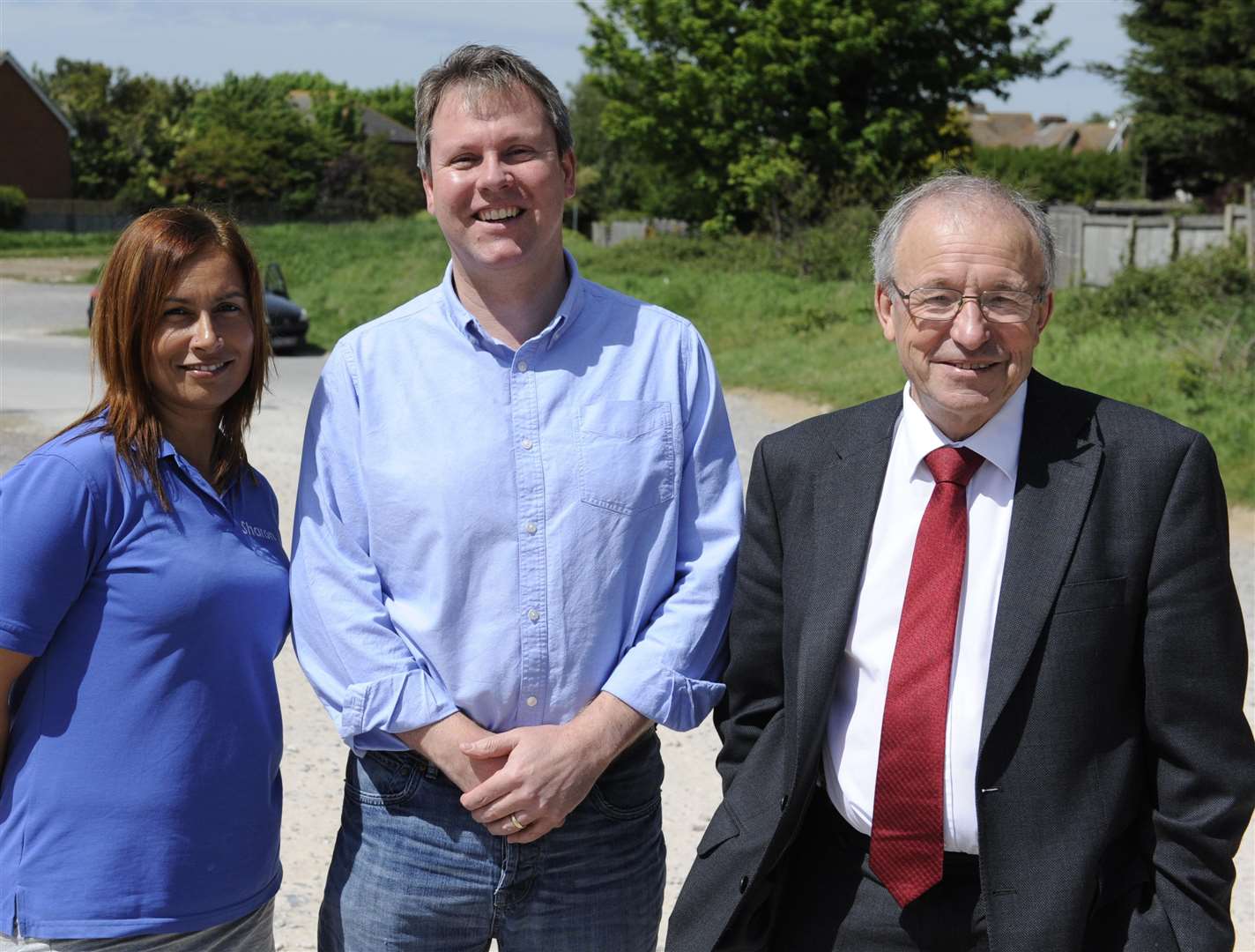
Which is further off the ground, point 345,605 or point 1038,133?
point 1038,133

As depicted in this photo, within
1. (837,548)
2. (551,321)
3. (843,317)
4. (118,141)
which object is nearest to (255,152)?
(118,141)

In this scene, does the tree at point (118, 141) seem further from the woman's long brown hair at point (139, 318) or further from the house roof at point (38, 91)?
the woman's long brown hair at point (139, 318)

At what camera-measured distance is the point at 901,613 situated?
232 centimetres

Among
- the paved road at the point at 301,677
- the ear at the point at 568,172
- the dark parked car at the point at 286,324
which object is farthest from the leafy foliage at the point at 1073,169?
the ear at the point at 568,172

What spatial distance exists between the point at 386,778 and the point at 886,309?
1.35m

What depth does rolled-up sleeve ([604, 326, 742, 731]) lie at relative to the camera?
8.45 ft

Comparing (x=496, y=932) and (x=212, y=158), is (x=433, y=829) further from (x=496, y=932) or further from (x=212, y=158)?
(x=212, y=158)

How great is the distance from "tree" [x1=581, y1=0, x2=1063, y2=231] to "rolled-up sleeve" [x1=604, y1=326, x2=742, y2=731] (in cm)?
2743

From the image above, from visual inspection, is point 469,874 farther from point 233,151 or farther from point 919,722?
point 233,151

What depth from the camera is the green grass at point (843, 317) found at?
1177 cm

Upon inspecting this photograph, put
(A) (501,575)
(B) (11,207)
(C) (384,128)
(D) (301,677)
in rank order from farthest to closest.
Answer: (C) (384,128), (B) (11,207), (D) (301,677), (A) (501,575)

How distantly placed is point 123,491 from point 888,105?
32.3m

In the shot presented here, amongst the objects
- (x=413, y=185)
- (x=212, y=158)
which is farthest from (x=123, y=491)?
(x=413, y=185)

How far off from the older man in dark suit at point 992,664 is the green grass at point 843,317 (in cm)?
202
